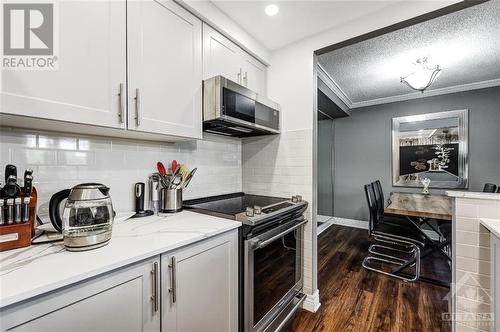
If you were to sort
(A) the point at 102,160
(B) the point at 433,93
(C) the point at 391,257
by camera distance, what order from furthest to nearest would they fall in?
(B) the point at 433,93 < (C) the point at 391,257 < (A) the point at 102,160

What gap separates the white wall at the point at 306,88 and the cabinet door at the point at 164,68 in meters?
0.87

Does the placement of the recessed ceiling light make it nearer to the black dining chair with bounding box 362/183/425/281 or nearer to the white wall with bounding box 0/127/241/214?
the white wall with bounding box 0/127/241/214

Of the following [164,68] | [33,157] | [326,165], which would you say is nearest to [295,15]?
[164,68]

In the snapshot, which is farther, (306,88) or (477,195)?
(306,88)

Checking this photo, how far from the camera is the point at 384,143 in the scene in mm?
3848

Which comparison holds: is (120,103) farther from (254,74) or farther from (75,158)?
(254,74)

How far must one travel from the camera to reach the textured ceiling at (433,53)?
1830 millimetres

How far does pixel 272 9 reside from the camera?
5.05 feet

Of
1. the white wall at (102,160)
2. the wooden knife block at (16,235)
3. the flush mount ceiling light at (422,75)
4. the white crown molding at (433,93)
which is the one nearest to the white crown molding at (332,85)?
the white crown molding at (433,93)

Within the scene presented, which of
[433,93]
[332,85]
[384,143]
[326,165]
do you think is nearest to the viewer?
[332,85]

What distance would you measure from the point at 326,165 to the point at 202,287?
3.70 m

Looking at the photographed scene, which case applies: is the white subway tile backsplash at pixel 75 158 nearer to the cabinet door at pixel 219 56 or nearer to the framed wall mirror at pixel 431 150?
the cabinet door at pixel 219 56

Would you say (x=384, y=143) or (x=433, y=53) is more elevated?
(x=433, y=53)

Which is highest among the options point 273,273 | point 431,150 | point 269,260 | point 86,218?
point 431,150
